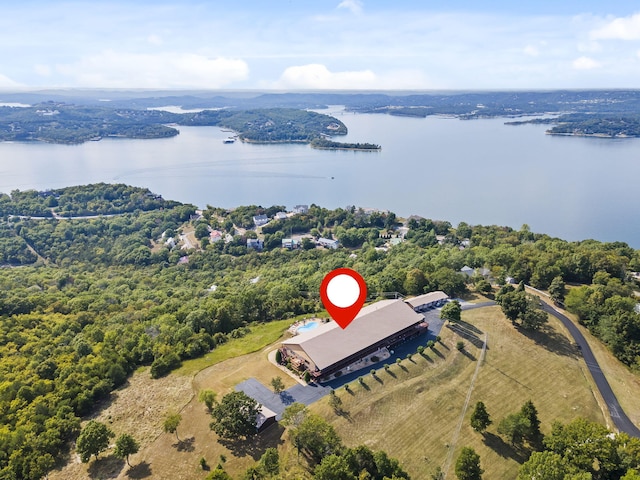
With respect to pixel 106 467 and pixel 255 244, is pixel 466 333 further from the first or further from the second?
pixel 255 244

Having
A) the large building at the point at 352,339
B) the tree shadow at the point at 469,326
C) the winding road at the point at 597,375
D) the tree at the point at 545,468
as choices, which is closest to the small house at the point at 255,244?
the large building at the point at 352,339

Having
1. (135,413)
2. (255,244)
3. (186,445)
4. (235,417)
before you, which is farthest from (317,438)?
(255,244)

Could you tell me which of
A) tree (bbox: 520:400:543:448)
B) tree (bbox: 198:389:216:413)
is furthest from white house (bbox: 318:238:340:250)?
tree (bbox: 520:400:543:448)

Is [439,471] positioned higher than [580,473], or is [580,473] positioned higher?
[580,473]

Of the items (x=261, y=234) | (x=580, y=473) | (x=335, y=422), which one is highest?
(x=580, y=473)

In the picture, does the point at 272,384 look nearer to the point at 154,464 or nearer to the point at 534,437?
the point at 154,464

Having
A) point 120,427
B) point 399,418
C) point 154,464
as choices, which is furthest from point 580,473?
point 120,427
